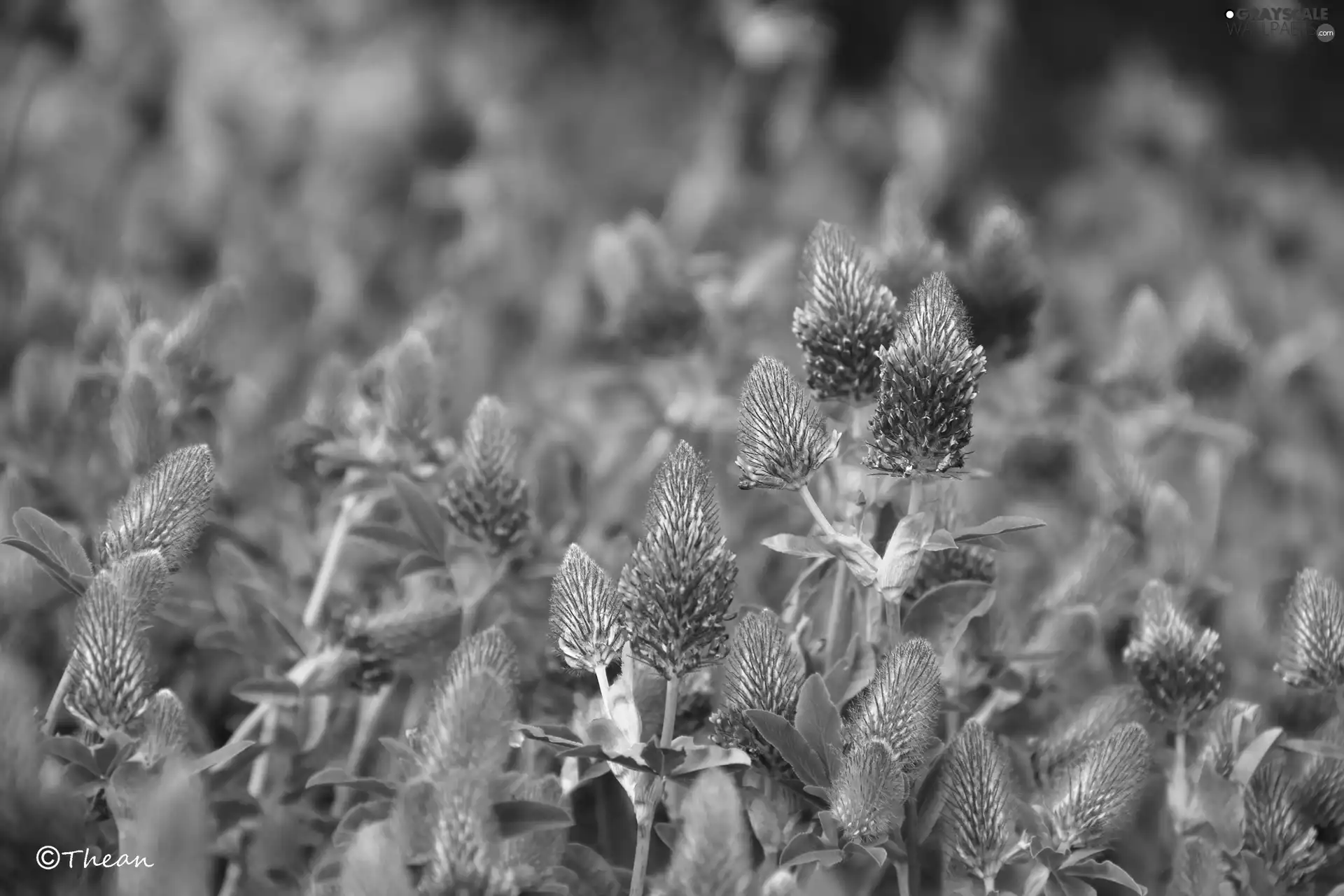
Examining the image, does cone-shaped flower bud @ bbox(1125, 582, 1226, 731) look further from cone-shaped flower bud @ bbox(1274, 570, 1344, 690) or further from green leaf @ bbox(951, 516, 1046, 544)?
green leaf @ bbox(951, 516, 1046, 544)

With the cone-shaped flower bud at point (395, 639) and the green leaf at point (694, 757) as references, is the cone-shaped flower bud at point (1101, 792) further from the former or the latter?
the cone-shaped flower bud at point (395, 639)

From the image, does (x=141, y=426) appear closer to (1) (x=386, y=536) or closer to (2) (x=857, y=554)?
(1) (x=386, y=536)

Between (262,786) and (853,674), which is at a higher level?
(853,674)

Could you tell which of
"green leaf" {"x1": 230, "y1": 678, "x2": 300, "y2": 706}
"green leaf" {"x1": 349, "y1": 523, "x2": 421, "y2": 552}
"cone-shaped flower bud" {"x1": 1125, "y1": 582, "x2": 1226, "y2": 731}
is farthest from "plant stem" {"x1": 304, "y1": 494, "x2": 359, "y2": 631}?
"cone-shaped flower bud" {"x1": 1125, "y1": 582, "x2": 1226, "y2": 731}

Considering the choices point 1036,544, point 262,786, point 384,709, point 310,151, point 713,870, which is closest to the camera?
point 713,870

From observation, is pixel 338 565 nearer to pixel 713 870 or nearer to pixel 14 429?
pixel 14 429

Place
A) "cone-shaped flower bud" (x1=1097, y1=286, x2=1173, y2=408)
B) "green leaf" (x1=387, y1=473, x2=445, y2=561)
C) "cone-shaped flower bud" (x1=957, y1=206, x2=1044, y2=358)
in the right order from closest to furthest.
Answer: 1. "green leaf" (x1=387, y1=473, x2=445, y2=561)
2. "cone-shaped flower bud" (x1=957, y1=206, x2=1044, y2=358)
3. "cone-shaped flower bud" (x1=1097, y1=286, x2=1173, y2=408)

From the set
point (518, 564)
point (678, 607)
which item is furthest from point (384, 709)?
point (678, 607)
